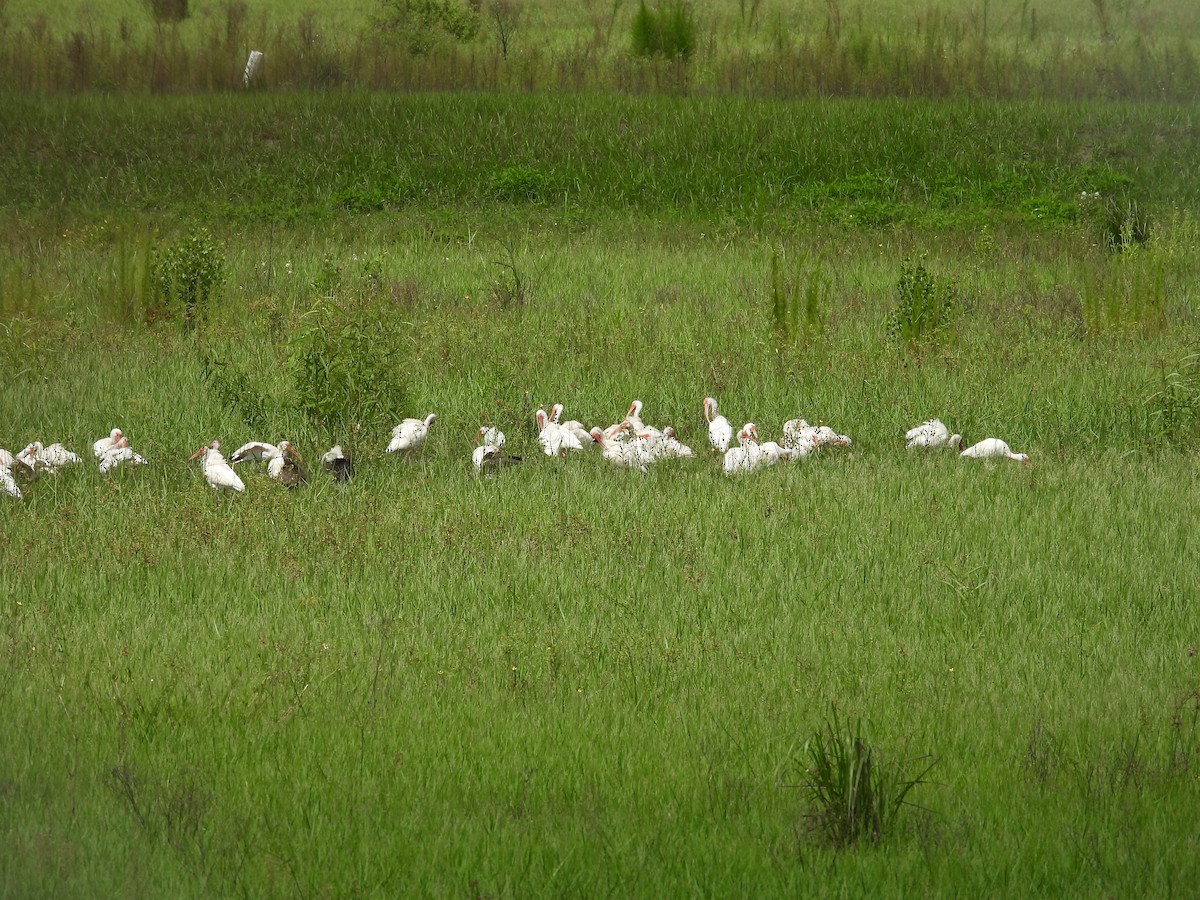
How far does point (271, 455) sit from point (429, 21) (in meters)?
20.6

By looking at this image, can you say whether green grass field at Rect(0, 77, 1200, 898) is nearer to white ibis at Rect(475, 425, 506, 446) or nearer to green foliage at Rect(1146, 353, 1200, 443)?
green foliage at Rect(1146, 353, 1200, 443)

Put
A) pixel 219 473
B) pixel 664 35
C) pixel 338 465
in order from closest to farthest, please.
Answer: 1. pixel 219 473
2. pixel 338 465
3. pixel 664 35

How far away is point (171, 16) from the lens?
105ft

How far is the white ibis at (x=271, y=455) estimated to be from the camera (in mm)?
8391

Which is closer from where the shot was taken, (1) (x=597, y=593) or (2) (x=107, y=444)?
(1) (x=597, y=593)

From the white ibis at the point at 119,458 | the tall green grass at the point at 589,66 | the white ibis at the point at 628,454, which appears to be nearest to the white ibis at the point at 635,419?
the white ibis at the point at 628,454

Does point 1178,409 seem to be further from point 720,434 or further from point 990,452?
point 720,434

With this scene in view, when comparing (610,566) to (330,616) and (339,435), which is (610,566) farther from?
(339,435)

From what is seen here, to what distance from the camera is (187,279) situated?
13023mm

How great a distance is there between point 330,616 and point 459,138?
16.7 meters

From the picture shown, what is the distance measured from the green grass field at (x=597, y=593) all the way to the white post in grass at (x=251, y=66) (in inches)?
324

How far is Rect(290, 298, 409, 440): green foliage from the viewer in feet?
30.9

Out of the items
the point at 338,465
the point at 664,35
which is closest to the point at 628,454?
the point at 338,465

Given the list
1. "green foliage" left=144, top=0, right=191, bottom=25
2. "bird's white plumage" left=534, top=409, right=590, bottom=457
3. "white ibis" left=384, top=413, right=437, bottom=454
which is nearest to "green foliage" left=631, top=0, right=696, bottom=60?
"green foliage" left=144, top=0, right=191, bottom=25
